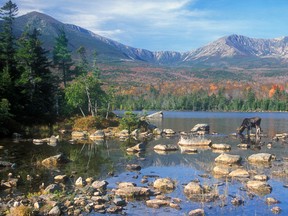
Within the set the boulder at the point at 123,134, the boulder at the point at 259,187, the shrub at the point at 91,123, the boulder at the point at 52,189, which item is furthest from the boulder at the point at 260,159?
the shrub at the point at 91,123

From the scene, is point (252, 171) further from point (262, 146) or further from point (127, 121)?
point (127, 121)

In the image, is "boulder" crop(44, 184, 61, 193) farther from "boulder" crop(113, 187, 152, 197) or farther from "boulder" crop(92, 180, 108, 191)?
"boulder" crop(113, 187, 152, 197)

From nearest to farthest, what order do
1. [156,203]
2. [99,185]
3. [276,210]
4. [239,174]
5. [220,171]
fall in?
[276,210] → [156,203] → [99,185] → [239,174] → [220,171]

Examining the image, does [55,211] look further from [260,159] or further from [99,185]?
[260,159]

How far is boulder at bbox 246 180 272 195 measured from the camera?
2103cm

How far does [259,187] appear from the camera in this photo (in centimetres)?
2156

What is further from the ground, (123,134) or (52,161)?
(52,161)

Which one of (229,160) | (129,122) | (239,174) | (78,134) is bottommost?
(78,134)

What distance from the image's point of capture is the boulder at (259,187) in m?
21.0

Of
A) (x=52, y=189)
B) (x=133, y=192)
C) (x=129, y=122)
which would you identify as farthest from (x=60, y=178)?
(x=129, y=122)

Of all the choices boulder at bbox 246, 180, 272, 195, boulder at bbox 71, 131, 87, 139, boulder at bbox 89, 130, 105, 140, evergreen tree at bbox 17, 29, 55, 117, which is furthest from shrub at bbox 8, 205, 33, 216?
evergreen tree at bbox 17, 29, 55, 117

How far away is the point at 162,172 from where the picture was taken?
1064 inches

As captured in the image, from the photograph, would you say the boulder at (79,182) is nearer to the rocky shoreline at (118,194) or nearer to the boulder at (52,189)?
the rocky shoreline at (118,194)

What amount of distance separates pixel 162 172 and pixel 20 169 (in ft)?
33.8
